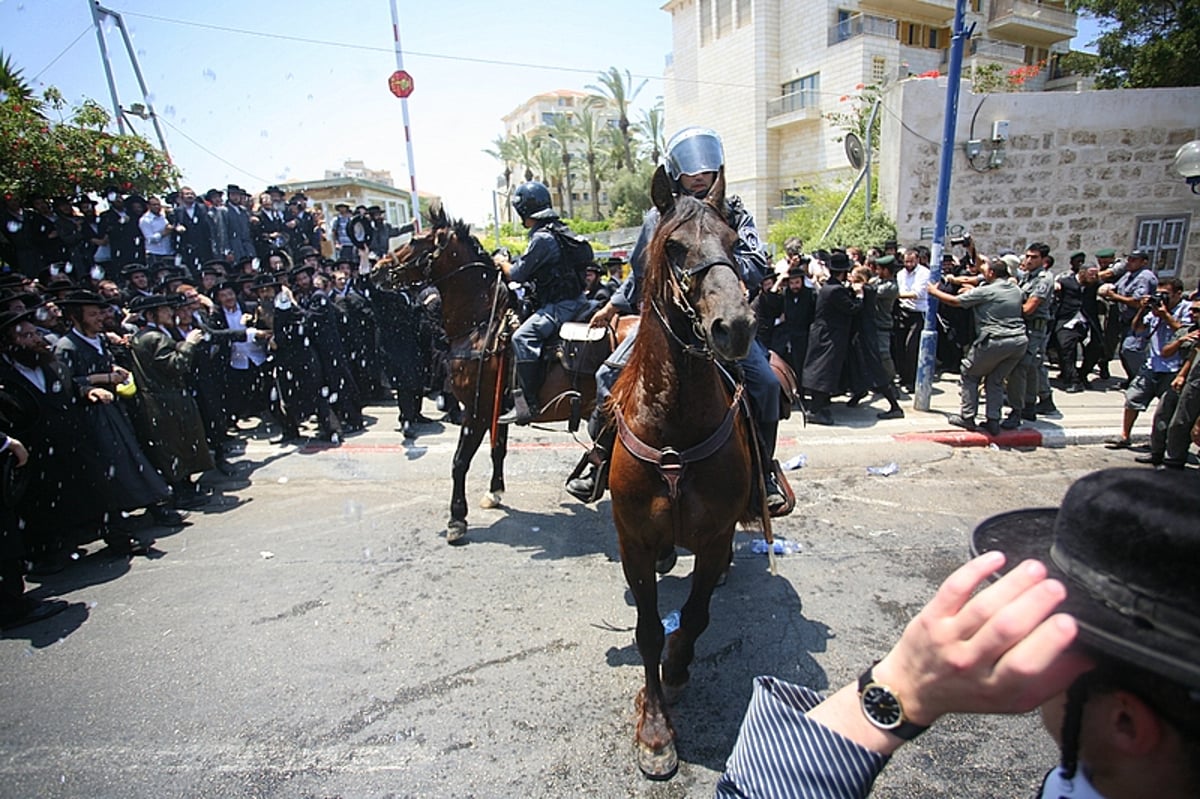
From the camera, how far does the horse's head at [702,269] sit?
2387mm

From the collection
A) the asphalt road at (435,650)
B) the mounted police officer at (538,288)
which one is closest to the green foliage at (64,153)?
the asphalt road at (435,650)

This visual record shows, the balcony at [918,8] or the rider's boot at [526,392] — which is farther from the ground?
the balcony at [918,8]

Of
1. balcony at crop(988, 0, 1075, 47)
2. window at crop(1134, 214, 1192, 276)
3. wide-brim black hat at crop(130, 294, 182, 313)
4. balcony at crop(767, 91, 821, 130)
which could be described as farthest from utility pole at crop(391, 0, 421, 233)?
balcony at crop(988, 0, 1075, 47)

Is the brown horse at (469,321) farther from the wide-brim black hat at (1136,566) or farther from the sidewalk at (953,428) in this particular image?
the wide-brim black hat at (1136,566)

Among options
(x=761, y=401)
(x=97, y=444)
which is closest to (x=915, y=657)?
(x=761, y=401)

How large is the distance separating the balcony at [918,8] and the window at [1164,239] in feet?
90.5

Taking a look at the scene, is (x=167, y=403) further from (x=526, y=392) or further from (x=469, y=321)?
(x=526, y=392)

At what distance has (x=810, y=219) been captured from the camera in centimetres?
2384

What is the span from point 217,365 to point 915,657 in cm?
892

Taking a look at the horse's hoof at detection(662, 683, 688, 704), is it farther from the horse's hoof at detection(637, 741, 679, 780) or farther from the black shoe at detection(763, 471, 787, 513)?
the black shoe at detection(763, 471, 787, 513)

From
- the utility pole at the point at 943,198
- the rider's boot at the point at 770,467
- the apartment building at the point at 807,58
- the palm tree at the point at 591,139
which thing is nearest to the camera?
the rider's boot at the point at 770,467

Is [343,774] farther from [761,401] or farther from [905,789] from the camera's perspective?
[761,401]

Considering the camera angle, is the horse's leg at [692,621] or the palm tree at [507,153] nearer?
the horse's leg at [692,621]

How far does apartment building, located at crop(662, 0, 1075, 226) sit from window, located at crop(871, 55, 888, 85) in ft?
0.18
